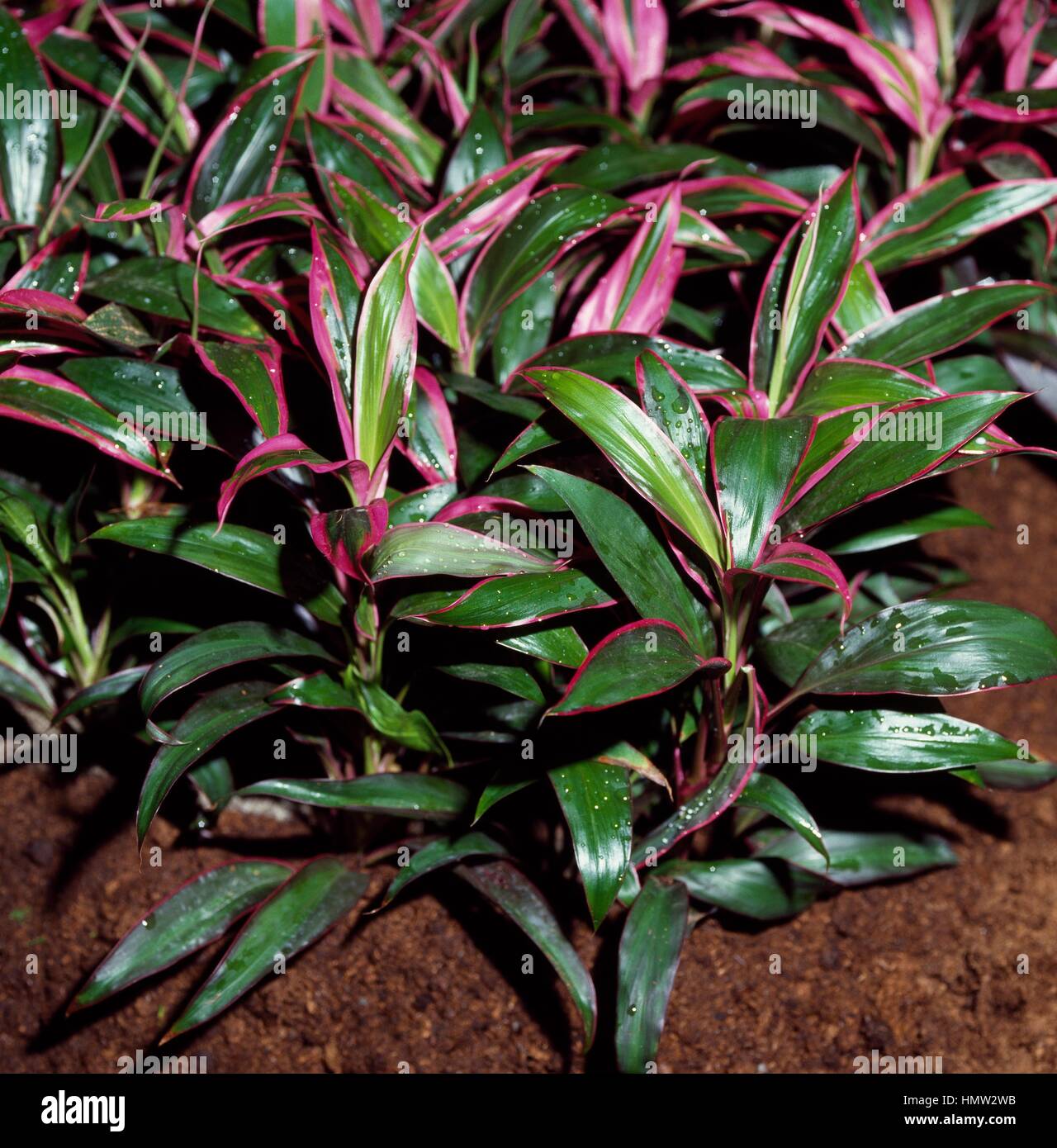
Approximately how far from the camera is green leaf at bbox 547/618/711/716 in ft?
3.68

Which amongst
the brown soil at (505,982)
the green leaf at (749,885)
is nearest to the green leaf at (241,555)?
the brown soil at (505,982)

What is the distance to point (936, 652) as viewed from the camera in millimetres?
1288

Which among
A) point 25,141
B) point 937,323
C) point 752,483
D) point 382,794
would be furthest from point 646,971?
point 25,141

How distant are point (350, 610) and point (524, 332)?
0.50 meters

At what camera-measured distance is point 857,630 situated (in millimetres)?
1357

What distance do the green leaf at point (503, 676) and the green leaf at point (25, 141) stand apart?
1014mm

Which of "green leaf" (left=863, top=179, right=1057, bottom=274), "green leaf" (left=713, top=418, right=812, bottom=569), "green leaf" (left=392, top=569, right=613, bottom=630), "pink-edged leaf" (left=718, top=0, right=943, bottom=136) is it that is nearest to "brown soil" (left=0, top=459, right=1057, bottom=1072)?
"green leaf" (left=392, top=569, right=613, bottom=630)

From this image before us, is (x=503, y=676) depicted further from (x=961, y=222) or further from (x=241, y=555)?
(x=961, y=222)

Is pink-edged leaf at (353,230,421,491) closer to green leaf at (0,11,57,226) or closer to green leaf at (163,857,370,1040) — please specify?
green leaf at (163,857,370,1040)

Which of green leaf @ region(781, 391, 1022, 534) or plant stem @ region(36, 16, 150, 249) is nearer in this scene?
green leaf @ region(781, 391, 1022, 534)

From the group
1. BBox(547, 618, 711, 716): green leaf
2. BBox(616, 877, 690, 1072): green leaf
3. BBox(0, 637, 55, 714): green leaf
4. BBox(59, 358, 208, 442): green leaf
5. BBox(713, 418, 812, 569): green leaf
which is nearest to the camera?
BBox(547, 618, 711, 716): green leaf

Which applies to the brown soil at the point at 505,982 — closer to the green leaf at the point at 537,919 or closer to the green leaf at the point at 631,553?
the green leaf at the point at 537,919

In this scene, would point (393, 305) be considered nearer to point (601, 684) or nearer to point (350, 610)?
point (350, 610)

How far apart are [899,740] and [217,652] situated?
84 cm
